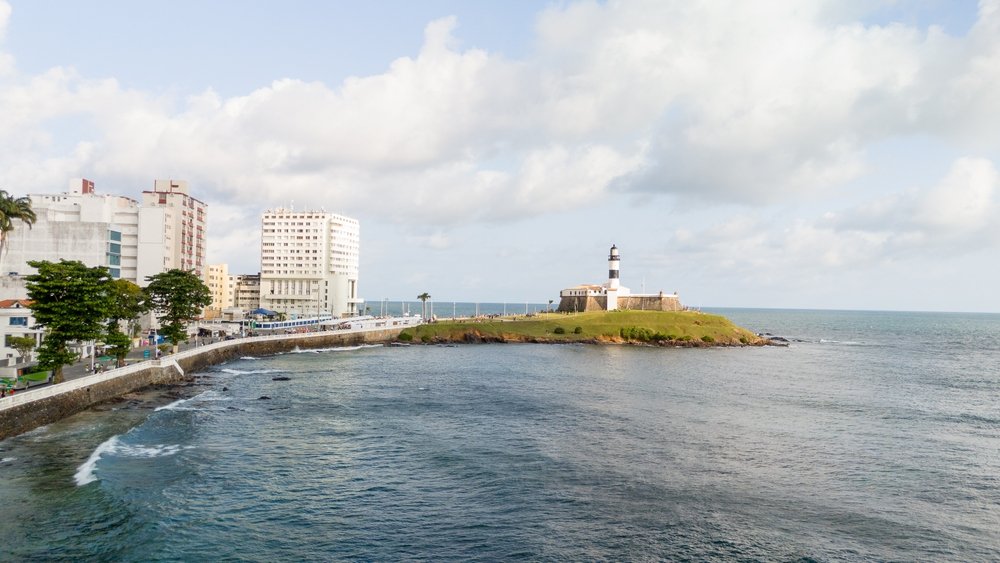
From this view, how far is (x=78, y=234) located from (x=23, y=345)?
7154 cm

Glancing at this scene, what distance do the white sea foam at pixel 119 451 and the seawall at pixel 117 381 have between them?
794 cm

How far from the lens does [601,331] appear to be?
555ft

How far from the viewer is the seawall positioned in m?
52.3

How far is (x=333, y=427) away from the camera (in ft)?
195

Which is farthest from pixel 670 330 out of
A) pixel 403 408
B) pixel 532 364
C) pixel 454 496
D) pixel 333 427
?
pixel 454 496

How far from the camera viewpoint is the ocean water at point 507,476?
32.9m

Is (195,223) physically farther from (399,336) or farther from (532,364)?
(532,364)

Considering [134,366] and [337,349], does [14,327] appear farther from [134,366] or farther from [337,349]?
[337,349]

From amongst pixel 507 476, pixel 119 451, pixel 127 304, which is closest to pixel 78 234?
pixel 127 304

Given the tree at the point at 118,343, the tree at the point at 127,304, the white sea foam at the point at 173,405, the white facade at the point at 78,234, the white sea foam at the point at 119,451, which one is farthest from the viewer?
the white facade at the point at 78,234

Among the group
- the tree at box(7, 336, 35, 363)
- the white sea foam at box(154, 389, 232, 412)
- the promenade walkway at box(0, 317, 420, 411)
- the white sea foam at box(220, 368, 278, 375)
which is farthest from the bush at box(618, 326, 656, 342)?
the tree at box(7, 336, 35, 363)

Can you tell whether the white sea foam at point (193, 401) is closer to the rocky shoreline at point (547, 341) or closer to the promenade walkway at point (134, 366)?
the promenade walkway at point (134, 366)

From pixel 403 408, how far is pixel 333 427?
37.4 feet

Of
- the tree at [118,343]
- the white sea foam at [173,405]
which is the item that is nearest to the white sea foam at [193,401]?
the white sea foam at [173,405]
